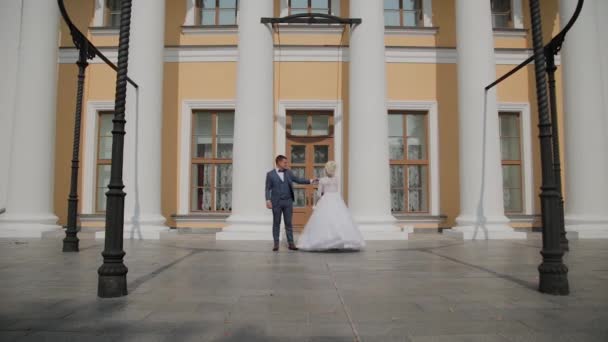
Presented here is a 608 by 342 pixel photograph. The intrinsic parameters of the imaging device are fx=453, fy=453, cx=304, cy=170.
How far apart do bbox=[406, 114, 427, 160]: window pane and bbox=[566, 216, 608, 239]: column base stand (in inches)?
178

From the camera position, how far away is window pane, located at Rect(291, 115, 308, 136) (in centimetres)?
1423

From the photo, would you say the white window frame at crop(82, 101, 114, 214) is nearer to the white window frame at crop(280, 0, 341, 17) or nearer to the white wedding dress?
the white window frame at crop(280, 0, 341, 17)

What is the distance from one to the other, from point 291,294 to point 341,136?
988cm

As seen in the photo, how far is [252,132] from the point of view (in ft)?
35.5

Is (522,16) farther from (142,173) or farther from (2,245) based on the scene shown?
(2,245)

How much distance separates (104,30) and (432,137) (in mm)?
10956

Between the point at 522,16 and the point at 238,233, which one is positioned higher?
the point at 522,16

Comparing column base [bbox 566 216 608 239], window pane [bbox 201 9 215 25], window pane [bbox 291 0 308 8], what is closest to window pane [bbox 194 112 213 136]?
window pane [bbox 201 9 215 25]

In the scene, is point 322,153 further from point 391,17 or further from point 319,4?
point 391,17

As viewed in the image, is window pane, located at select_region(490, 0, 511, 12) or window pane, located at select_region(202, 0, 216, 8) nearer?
window pane, located at select_region(202, 0, 216, 8)

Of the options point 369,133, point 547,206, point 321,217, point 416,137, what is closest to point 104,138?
point 369,133

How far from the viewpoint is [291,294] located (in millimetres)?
4438

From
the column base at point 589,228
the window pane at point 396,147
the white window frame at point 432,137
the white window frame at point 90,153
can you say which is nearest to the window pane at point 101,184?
the white window frame at point 90,153

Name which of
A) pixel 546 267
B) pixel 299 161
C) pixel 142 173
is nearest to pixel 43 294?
pixel 546 267
